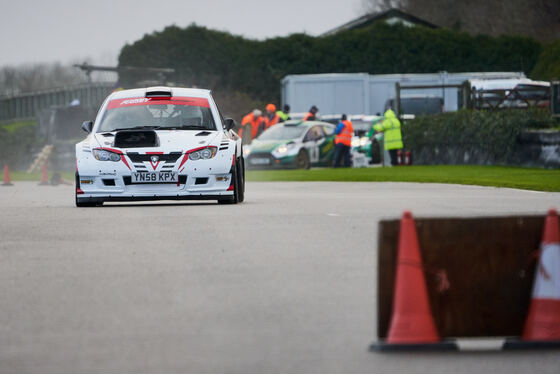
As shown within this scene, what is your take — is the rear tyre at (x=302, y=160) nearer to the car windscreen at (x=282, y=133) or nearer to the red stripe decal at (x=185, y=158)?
the car windscreen at (x=282, y=133)

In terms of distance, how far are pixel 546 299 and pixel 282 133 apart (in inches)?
1108

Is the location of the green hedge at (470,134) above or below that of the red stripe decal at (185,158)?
below

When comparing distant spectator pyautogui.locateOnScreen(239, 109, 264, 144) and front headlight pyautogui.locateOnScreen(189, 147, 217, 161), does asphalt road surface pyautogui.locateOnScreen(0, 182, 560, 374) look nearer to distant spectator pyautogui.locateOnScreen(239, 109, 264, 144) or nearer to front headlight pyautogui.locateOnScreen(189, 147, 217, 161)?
front headlight pyautogui.locateOnScreen(189, 147, 217, 161)

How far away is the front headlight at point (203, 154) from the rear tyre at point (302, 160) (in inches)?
680

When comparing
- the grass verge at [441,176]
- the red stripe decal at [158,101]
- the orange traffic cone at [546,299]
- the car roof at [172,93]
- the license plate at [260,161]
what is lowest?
the license plate at [260,161]

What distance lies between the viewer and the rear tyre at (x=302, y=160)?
33.9m

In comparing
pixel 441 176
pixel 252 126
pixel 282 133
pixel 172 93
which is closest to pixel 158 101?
pixel 172 93

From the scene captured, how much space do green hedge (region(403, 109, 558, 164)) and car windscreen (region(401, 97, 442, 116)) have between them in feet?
26.6

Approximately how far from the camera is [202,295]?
27.5ft

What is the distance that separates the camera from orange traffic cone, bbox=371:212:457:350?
6.45 m

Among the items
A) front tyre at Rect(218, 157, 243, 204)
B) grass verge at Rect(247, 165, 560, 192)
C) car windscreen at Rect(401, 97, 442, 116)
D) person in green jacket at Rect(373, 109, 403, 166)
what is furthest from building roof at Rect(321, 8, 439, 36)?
Answer: front tyre at Rect(218, 157, 243, 204)

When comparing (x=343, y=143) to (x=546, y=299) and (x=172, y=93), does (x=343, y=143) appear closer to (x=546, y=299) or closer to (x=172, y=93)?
(x=172, y=93)

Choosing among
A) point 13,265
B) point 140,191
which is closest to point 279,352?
point 13,265

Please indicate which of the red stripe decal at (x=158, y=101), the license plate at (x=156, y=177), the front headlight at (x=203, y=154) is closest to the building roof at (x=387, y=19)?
the red stripe decal at (x=158, y=101)
